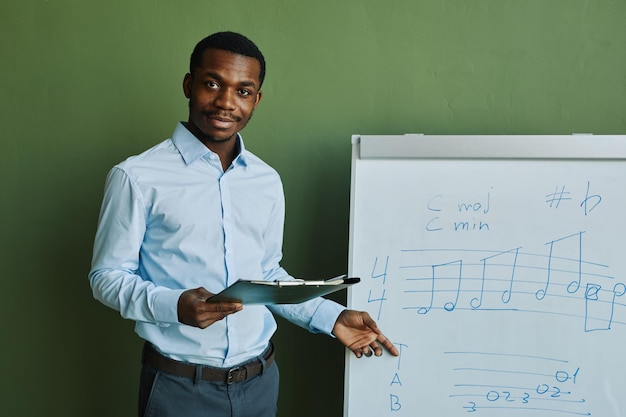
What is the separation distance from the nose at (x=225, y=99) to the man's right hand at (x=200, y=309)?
412mm

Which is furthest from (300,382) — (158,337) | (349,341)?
(158,337)

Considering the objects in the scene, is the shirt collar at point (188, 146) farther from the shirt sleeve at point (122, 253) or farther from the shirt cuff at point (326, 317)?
the shirt cuff at point (326, 317)

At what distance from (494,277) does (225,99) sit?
0.73 metres

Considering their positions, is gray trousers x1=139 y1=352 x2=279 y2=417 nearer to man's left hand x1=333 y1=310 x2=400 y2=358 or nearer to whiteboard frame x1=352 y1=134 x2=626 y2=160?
man's left hand x1=333 y1=310 x2=400 y2=358

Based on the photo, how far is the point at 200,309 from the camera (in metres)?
1.34

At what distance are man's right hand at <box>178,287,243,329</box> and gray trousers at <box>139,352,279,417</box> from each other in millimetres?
207

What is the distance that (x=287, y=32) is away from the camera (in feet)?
6.56

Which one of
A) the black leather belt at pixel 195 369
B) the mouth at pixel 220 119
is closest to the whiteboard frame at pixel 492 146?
the mouth at pixel 220 119

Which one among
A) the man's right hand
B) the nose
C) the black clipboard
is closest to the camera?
the black clipboard

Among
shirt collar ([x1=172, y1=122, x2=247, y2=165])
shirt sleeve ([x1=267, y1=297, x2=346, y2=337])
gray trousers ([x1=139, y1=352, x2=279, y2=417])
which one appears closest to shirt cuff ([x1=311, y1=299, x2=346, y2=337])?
shirt sleeve ([x1=267, y1=297, x2=346, y2=337])

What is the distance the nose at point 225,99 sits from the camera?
1538 millimetres

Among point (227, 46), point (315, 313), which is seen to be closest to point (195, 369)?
point (315, 313)

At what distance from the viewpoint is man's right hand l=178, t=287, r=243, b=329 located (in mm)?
1325

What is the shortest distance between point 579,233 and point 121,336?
A: 1.32 metres
